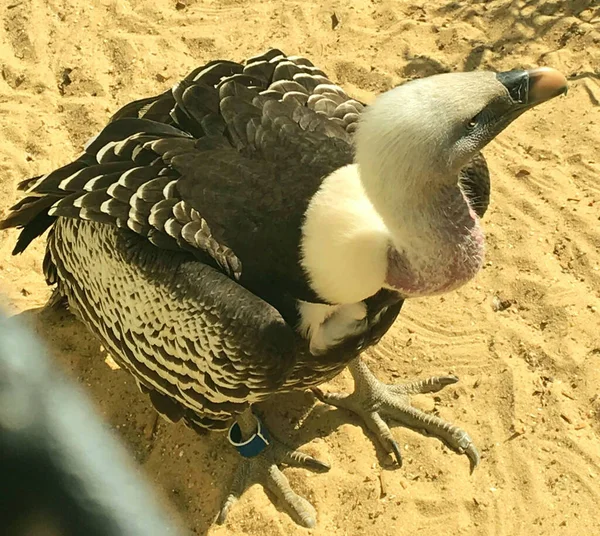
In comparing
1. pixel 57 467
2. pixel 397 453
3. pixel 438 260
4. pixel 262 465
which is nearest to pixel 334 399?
pixel 397 453

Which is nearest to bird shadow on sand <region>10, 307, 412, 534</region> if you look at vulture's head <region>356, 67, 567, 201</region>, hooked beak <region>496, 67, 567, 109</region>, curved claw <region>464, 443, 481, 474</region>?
curved claw <region>464, 443, 481, 474</region>

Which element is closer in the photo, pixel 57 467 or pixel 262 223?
pixel 262 223

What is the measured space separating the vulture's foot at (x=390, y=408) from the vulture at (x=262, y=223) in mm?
388

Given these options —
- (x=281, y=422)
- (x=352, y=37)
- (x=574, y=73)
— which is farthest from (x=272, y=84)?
(x=574, y=73)

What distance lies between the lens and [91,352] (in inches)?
171

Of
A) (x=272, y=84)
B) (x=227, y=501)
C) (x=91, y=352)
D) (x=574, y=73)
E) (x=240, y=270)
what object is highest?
(x=272, y=84)

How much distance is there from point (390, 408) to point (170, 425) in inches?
48.0

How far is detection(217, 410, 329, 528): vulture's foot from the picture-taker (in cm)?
377

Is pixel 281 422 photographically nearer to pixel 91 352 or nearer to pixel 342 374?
pixel 342 374

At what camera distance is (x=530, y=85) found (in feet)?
8.20

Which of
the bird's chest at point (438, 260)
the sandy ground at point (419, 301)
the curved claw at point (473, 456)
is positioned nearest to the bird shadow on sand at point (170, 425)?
the sandy ground at point (419, 301)

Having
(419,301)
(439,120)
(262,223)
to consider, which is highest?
(439,120)

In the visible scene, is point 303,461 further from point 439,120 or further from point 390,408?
point 439,120

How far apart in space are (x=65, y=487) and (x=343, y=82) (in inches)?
133
